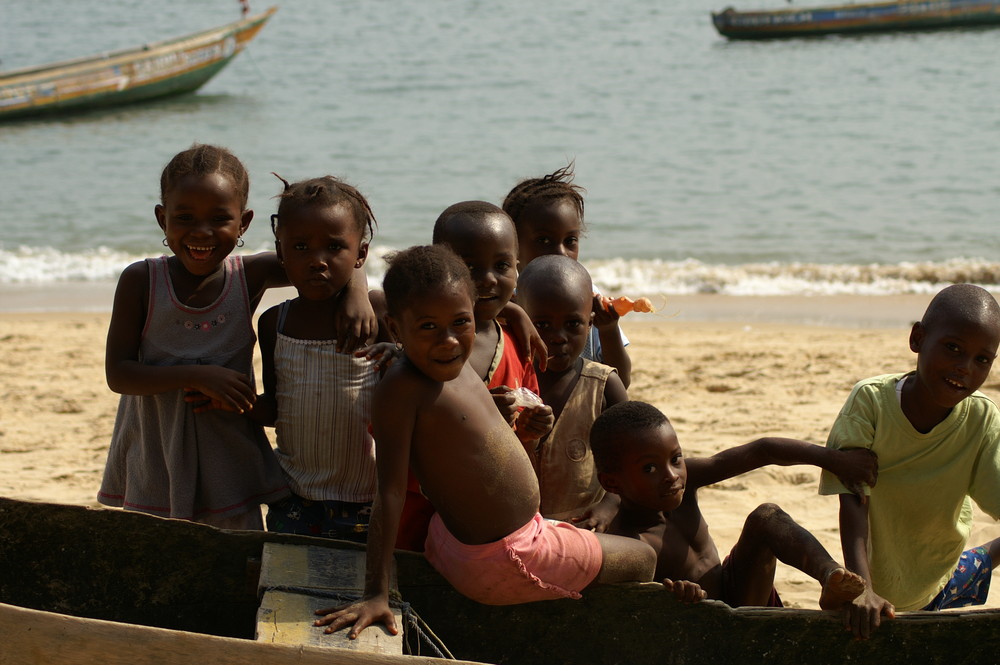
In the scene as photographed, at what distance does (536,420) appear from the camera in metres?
2.56

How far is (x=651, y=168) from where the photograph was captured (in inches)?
527

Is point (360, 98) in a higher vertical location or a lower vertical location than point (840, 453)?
higher

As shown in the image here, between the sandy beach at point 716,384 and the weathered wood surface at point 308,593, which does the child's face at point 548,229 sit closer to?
the weathered wood surface at point 308,593

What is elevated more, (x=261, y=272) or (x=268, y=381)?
(x=261, y=272)

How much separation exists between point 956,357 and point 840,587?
643 mm

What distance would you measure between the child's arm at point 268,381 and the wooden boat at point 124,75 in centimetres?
1590

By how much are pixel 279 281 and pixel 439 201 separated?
938 cm

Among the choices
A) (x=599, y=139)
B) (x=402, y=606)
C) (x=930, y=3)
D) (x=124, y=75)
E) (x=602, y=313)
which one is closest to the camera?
(x=402, y=606)

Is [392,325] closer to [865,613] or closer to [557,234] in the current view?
[557,234]

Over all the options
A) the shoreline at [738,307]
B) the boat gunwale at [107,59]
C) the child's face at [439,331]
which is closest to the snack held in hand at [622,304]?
the child's face at [439,331]

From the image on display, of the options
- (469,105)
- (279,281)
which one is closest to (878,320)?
(279,281)

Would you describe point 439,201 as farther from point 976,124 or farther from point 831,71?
point 831,71

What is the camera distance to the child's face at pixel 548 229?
3430mm

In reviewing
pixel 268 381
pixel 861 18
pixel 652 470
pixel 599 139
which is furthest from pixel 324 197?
pixel 861 18
